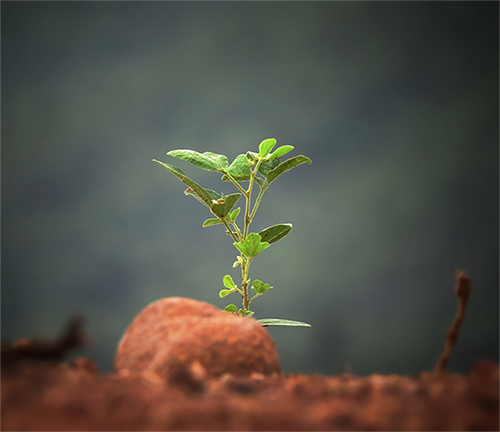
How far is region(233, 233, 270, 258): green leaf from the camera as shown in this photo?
1253 millimetres

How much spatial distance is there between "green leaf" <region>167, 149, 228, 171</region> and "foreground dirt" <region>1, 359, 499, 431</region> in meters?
0.81

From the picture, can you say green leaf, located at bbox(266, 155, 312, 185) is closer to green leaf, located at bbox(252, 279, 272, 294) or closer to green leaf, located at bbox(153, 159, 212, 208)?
green leaf, located at bbox(153, 159, 212, 208)

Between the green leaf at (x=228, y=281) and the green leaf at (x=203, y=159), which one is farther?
the green leaf at (x=228, y=281)

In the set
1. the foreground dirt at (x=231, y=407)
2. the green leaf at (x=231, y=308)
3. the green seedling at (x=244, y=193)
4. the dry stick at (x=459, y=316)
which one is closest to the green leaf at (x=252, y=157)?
the green seedling at (x=244, y=193)

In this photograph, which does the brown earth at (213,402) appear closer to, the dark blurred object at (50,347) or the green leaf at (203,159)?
the dark blurred object at (50,347)

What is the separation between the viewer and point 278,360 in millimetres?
1041

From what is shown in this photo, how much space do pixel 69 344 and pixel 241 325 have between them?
384 mm

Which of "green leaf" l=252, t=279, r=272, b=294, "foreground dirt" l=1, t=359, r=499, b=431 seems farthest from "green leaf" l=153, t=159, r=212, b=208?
"foreground dirt" l=1, t=359, r=499, b=431

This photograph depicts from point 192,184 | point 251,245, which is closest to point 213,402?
point 251,245

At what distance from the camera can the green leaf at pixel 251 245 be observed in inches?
49.3

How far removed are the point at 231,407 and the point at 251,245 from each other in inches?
31.7

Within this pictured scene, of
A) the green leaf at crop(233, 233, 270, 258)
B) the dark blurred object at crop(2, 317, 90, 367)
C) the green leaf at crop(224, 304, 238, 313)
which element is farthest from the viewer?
the green leaf at crop(224, 304, 238, 313)

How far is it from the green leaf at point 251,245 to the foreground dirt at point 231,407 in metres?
0.68

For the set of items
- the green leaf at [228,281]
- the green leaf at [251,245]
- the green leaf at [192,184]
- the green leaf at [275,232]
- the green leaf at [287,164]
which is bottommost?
the green leaf at [228,281]
